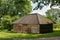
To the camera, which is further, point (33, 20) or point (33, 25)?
point (33, 20)

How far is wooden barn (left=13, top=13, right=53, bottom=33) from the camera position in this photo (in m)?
41.7

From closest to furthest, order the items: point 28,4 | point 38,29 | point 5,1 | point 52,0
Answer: point 52,0 → point 38,29 → point 5,1 → point 28,4

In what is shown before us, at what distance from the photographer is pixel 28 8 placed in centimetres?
6525

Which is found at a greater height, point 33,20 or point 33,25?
point 33,20

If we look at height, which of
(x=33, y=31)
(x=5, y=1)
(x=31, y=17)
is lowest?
(x=33, y=31)

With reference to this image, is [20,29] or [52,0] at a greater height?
[52,0]

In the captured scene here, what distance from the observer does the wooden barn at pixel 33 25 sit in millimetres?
41709

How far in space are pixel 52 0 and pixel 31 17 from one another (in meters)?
28.1

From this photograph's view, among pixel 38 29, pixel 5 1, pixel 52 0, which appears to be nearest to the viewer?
pixel 52 0

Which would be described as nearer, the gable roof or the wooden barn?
the wooden barn

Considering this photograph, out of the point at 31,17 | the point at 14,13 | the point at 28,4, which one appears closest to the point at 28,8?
the point at 28,4

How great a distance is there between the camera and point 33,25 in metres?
41.7

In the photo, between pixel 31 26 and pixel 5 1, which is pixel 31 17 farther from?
pixel 5 1

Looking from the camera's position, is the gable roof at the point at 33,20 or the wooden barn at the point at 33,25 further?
the gable roof at the point at 33,20
